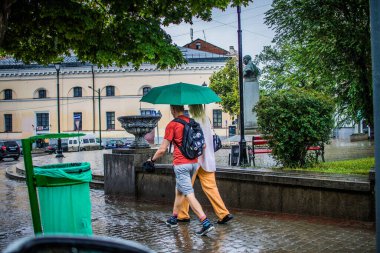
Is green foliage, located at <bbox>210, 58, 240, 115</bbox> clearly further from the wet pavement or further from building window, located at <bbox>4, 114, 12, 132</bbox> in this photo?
the wet pavement

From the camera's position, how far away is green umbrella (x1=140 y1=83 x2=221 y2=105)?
7.06m

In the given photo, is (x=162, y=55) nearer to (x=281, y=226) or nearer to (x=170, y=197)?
(x=170, y=197)

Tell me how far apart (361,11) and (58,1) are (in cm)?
826

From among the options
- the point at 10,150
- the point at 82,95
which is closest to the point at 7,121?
the point at 82,95

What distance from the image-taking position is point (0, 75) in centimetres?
6231

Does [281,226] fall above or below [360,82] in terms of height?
below

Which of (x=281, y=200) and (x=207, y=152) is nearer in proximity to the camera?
(x=207, y=152)

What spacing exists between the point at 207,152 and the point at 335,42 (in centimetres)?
769

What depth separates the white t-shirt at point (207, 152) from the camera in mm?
7227

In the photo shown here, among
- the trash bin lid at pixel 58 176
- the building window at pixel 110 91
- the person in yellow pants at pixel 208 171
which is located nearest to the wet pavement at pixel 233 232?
the person in yellow pants at pixel 208 171

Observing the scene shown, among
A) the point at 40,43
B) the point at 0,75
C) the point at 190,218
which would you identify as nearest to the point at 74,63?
the point at 0,75

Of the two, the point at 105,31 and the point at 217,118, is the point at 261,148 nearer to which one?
the point at 105,31

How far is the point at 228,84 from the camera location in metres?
50.7

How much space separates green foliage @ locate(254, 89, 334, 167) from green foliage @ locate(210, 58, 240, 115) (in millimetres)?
39415
